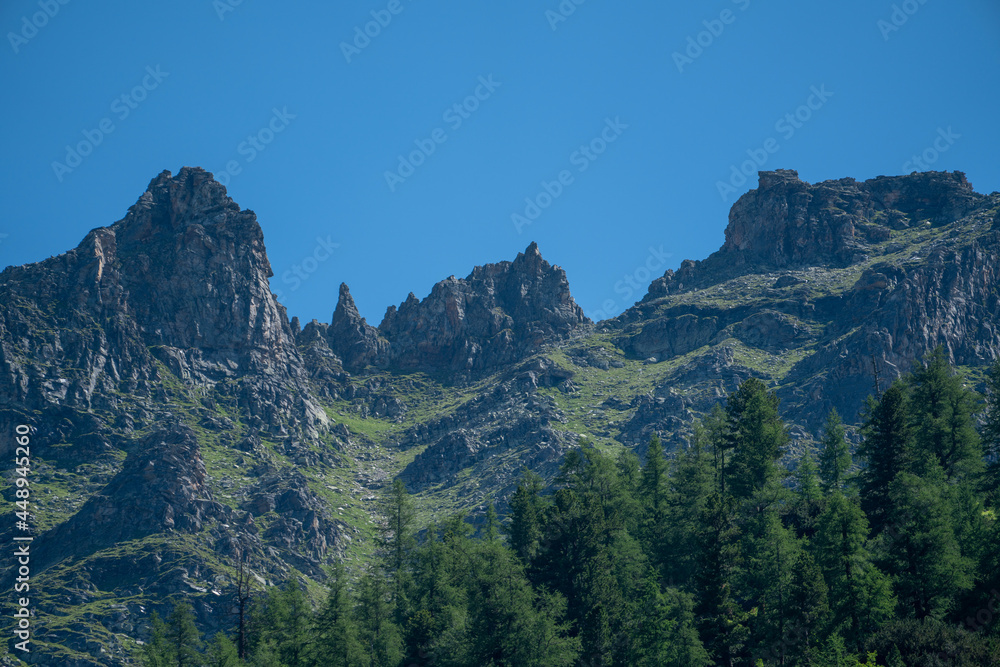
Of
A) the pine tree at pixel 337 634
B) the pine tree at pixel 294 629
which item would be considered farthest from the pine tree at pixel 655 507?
the pine tree at pixel 294 629

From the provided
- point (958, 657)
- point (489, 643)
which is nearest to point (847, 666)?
point (958, 657)

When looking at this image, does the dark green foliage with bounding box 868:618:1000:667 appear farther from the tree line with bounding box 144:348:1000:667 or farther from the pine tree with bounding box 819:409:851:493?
the pine tree with bounding box 819:409:851:493

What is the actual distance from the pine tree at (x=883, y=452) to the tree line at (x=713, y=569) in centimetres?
21

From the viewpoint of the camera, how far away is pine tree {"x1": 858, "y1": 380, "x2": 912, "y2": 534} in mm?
96750

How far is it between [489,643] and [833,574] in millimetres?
30291

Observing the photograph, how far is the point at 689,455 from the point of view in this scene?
11325 cm

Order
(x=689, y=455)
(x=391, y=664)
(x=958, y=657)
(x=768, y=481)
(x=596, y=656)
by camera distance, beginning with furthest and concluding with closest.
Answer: (x=689, y=455) → (x=768, y=481) → (x=391, y=664) → (x=596, y=656) → (x=958, y=657)

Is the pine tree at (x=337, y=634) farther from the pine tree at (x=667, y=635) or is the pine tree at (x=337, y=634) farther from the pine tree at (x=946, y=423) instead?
the pine tree at (x=946, y=423)

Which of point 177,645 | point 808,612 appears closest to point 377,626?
point 177,645

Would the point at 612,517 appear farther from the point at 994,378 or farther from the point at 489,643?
the point at 994,378

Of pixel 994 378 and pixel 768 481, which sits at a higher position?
pixel 994 378

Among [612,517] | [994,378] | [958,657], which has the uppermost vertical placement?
[994,378]

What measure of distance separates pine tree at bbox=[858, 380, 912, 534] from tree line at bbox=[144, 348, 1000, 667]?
21cm

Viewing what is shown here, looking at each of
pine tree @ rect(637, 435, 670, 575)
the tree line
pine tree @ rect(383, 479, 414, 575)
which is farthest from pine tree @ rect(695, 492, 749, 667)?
pine tree @ rect(383, 479, 414, 575)
